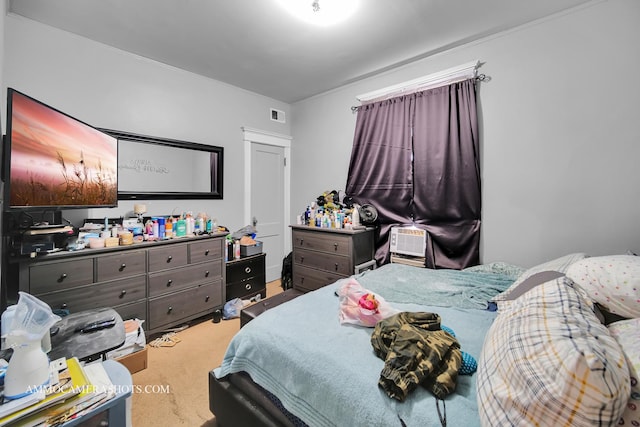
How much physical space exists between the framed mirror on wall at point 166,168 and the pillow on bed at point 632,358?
3318mm

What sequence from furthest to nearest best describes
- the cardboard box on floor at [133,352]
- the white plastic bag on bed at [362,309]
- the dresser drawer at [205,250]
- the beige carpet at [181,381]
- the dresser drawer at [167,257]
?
the dresser drawer at [205,250]
the dresser drawer at [167,257]
the cardboard box on floor at [133,352]
the beige carpet at [181,381]
the white plastic bag on bed at [362,309]

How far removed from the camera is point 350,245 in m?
2.79

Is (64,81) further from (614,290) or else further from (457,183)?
(614,290)

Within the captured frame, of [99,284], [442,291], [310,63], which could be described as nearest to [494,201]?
[442,291]

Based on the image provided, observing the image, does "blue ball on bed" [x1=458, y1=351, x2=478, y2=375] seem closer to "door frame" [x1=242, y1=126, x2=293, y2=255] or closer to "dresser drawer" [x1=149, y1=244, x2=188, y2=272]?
"dresser drawer" [x1=149, y1=244, x2=188, y2=272]

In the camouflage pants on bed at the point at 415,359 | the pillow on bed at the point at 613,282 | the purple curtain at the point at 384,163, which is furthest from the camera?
the purple curtain at the point at 384,163

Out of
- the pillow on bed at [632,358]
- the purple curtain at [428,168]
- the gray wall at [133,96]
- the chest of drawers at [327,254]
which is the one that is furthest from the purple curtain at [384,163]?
the pillow on bed at [632,358]

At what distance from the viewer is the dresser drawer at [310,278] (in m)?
2.96

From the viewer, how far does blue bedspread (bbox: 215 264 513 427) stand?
0.86 metres

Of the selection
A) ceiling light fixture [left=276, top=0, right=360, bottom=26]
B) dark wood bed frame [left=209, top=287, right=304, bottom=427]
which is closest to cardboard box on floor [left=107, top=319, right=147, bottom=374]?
dark wood bed frame [left=209, top=287, right=304, bottom=427]

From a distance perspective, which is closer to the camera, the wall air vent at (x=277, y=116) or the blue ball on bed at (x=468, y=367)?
the blue ball on bed at (x=468, y=367)

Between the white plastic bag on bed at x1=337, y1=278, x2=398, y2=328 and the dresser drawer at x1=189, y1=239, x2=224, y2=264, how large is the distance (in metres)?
1.77

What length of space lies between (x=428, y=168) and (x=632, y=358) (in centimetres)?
221

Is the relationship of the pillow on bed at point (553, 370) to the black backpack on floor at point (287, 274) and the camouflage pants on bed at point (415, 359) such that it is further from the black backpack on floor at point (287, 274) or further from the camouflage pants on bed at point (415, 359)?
the black backpack on floor at point (287, 274)
